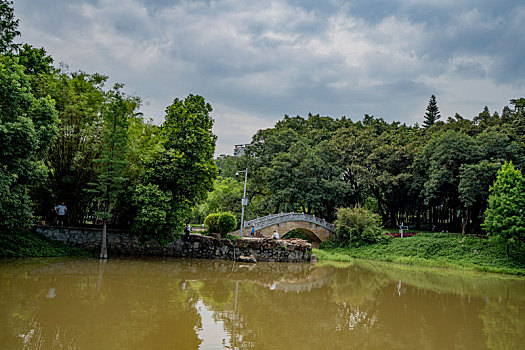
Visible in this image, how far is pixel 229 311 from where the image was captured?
791 cm

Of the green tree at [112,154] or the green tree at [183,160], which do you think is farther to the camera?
the green tree at [183,160]

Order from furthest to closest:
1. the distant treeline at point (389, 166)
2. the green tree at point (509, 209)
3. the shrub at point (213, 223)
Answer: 1. the distant treeline at point (389, 166)
2. the green tree at point (509, 209)
3. the shrub at point (213, 223)

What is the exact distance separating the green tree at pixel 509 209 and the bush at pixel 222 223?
14.1m

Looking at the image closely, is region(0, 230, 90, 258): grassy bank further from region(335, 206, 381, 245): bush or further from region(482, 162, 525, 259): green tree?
region(482, 162, 525, 259): green tree

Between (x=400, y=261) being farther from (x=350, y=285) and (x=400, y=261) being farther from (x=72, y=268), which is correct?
(x=72, y=268)

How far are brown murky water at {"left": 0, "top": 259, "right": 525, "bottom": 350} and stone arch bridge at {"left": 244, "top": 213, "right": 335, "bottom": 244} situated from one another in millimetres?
10521

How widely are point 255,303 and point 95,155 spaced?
10.4 metres

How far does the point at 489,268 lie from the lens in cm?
2008

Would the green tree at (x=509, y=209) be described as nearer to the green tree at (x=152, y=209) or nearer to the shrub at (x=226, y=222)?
the shrub at (x=226, y=222)

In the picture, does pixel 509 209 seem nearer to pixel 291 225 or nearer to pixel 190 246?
pixel 291 225

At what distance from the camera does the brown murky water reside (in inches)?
228

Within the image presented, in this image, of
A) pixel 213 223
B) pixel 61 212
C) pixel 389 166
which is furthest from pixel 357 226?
pixel 61 212

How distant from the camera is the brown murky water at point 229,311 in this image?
5801 millimetres

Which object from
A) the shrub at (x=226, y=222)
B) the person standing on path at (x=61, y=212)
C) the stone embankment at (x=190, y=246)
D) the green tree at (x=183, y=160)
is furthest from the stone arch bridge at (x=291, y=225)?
the person standing on path at (x=61, y=212)
